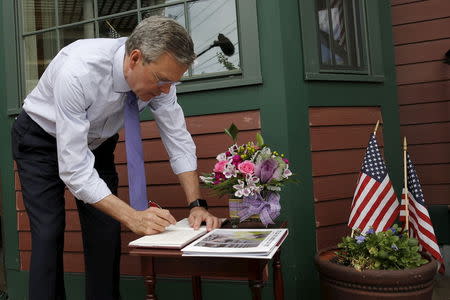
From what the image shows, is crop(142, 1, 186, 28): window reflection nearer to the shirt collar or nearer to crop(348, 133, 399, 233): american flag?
the shirt collar

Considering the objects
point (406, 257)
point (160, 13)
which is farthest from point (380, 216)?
point (160, 13)

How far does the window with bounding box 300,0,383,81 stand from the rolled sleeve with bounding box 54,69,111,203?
4.91 ft

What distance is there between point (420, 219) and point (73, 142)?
5.86 feet

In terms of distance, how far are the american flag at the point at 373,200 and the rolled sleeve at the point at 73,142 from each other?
50.5 inches

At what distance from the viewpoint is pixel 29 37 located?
10.6 feet

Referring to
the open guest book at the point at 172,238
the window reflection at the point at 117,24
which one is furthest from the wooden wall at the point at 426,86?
the open guest book at the point at 172,238

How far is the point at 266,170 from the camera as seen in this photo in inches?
77.2

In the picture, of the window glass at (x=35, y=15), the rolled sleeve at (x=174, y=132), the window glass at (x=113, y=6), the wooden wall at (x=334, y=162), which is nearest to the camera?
the rolled sleeve at (x=174, y=132)

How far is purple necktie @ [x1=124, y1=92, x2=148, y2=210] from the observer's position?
1.95 m

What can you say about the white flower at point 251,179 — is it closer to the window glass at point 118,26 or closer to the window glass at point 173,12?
the window glass at point 173,12

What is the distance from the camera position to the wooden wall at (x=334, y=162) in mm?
2664

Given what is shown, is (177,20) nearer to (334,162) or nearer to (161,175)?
(161,175)

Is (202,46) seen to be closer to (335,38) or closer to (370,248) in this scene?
(335,38)

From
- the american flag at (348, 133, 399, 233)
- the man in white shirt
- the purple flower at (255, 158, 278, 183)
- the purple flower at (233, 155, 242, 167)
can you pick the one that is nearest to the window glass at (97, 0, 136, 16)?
the man in white shirt
